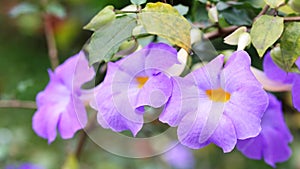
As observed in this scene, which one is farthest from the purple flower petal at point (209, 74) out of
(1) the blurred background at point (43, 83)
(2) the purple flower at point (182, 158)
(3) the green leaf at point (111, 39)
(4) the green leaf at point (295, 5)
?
(2) the purple flower at point (182, 158)

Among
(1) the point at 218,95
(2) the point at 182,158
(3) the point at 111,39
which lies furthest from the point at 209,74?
(2) the point at 182,158

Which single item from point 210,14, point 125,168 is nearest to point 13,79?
point 125,168

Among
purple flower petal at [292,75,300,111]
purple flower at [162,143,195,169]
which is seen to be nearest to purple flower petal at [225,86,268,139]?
purple flower petal at [292,75,300,111]

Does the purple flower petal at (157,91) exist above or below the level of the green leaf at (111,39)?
below

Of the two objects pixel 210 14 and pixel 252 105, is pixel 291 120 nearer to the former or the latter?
pixel 210 14

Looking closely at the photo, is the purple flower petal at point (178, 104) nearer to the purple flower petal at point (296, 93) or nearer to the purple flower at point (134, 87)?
the purple flower at point (134, 87)

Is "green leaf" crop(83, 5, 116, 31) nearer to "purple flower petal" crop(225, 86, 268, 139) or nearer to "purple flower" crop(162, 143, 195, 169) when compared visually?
"purple flower petal" crop(225, 86, 268, 139)
